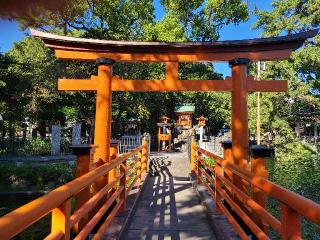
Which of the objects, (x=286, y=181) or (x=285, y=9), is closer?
(x=286, y=181)

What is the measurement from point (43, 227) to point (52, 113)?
17134mm

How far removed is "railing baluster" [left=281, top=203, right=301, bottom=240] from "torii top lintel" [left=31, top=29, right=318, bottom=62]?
4774 millimetres

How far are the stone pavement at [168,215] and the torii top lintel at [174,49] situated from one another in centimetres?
283

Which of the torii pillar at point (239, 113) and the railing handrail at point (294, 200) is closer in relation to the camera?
the railing handrail at point (294, 200)

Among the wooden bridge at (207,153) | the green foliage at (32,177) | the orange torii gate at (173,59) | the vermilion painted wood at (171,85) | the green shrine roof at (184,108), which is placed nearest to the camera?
the wooden bridge at (207,153)

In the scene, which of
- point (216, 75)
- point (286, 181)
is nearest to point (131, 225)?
point (286, 181)

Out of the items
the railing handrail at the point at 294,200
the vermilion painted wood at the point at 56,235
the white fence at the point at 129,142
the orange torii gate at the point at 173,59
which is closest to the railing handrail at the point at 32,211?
the vermilion painted wood at the point at 56,235

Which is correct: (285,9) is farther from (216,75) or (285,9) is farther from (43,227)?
(43,227)

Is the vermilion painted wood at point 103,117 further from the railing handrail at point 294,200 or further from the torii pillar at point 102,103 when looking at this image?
the railing handrail at point 294,200

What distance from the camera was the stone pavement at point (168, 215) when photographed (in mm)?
4996

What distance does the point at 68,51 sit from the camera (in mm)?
6824

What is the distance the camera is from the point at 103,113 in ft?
20.7

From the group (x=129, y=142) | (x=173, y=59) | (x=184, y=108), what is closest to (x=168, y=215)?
(x=173, y=59)

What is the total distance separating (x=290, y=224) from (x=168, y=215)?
4.06 metres
